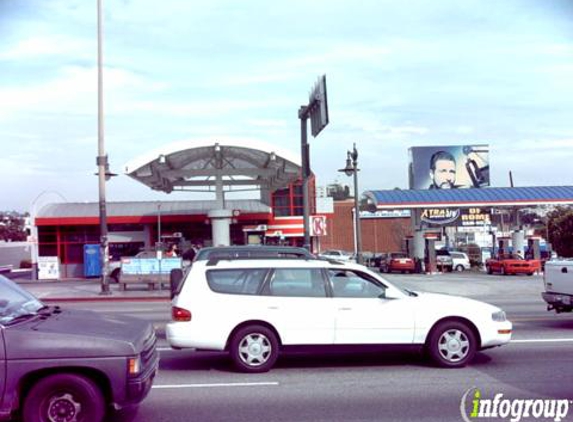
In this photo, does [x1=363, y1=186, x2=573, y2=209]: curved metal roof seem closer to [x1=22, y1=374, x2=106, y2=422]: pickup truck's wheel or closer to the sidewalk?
the sidewalk

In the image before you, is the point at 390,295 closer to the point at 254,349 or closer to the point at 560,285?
the point at 254,349

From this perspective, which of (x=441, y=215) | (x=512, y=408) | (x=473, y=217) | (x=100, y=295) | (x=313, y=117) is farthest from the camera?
(x=473, y=217)

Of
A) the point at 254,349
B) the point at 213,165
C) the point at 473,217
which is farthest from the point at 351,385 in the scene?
the point at 473,217

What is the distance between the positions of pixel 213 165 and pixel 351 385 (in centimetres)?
2971

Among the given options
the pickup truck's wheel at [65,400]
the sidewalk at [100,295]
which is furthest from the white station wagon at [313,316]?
the sidewalk at [100,295]

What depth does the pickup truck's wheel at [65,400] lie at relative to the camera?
634 centimetres

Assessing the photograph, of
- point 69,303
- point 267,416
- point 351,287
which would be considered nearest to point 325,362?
point 351,287

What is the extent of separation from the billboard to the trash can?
25.7 m

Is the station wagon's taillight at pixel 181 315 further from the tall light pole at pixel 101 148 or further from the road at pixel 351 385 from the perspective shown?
the tall light pole at pixel 101 148

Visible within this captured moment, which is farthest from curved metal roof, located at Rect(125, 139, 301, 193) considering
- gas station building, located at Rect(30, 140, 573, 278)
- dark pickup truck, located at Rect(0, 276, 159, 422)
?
dark pickup truck, located at Rect(0, 276, 159, 422)

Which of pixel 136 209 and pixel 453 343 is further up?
pixel 136 209

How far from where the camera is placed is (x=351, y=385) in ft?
29.1

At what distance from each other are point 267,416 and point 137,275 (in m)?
20.8

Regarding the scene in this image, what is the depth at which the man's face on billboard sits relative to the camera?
5650 centimetres
